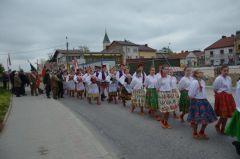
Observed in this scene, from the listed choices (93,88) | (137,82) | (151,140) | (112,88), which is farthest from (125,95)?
(151,140)

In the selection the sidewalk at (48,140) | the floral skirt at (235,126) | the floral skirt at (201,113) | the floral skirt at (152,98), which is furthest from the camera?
the floral skirt at (152,98)

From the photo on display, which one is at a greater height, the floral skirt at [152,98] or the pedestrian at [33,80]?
the pedestrian at [33,80]

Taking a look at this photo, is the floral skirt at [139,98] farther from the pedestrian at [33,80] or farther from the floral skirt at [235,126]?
the pedestrian at [33,80]

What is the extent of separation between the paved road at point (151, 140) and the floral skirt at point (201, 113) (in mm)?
479

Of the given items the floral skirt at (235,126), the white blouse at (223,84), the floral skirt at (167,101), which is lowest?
the floral skirt at (235,126)

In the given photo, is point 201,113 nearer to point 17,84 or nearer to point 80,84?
point 80,84

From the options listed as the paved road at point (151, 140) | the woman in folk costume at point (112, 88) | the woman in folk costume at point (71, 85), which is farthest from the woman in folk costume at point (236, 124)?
the woman in folk costume at point (71, 85)

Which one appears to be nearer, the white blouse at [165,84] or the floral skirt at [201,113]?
the floral skirt at [201,113]

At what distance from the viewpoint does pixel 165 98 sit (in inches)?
352

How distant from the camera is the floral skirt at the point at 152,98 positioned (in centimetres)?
1042

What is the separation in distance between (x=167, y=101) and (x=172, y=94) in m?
0.27

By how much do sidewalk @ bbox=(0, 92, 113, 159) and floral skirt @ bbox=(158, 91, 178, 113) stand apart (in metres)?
2.10

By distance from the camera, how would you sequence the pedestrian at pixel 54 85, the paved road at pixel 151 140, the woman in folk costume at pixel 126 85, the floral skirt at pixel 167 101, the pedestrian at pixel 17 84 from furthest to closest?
1. the pedestrian at pixel 17 84
2. the pedestrian at pixel 54 85
3. the woman in folk costume at pixel 126 85
4. the floral skirt at pixel 167 101
5. the paved road at pixel 151 140

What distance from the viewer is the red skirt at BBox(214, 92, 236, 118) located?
736cm
